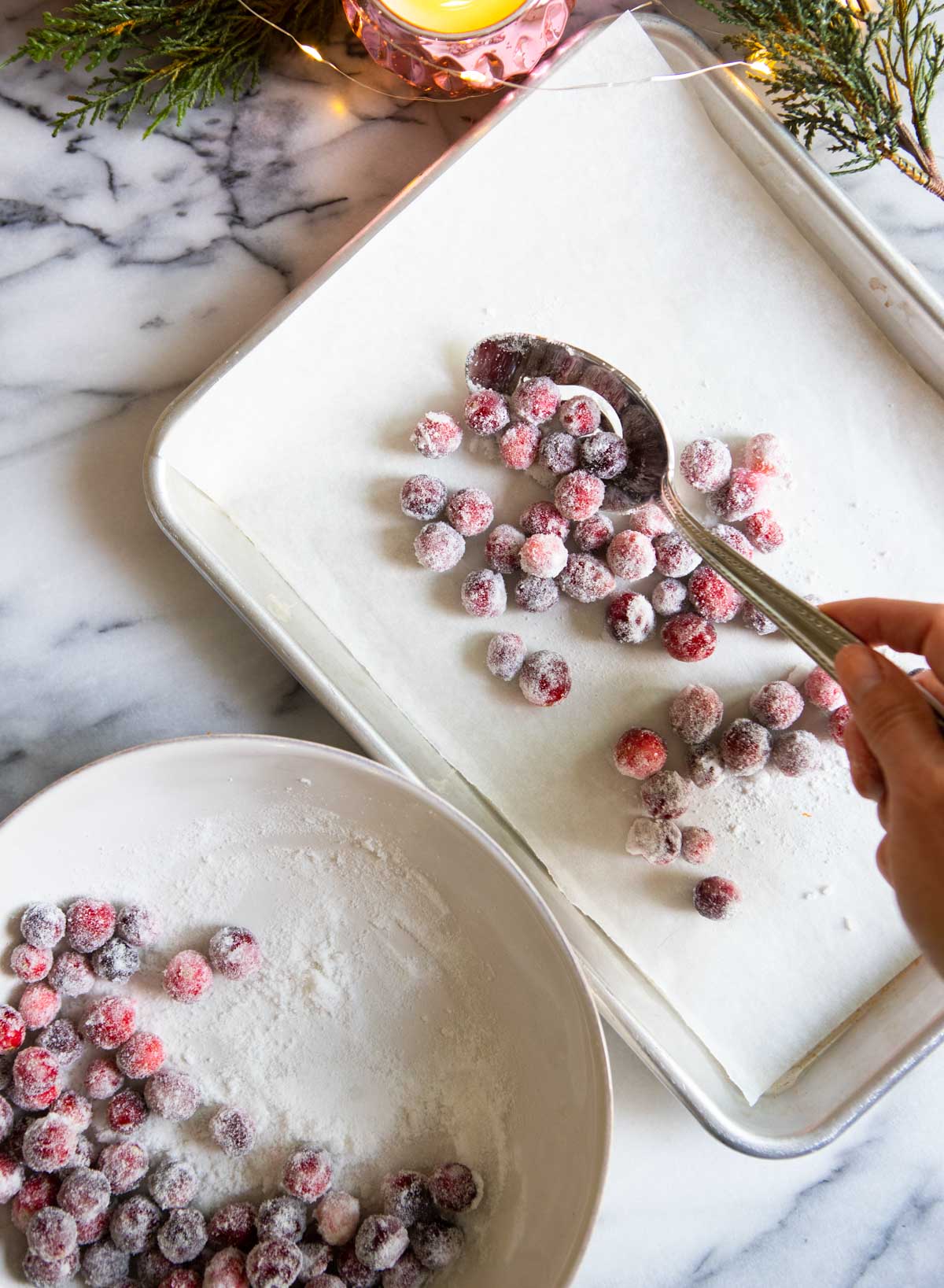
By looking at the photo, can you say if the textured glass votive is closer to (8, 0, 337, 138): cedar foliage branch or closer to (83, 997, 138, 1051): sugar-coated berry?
(8, 0, 337, 138): cedar foliage branch

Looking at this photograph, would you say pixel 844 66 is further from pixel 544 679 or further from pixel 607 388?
pixel 544 679

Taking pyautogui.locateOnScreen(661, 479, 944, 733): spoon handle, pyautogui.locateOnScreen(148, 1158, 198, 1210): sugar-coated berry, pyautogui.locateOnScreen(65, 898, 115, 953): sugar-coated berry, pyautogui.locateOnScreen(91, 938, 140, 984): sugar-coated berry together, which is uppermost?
pyautogui.locateOnScreen(661, 479, 944, 733): spoon handle

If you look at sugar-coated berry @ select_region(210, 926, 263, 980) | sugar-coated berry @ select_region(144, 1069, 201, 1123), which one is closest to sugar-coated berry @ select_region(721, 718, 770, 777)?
sugar-coated berry @ select_region(210, 926, 263, 980)

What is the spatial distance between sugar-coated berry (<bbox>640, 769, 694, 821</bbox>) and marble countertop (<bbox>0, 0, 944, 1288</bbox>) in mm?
274

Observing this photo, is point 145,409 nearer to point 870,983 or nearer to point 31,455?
point 31,455

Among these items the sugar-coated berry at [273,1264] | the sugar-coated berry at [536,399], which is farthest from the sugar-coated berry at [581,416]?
the sugar-coated berry at [273,1264]

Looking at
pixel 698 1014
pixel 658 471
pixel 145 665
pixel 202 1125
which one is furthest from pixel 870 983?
pixel 145 665

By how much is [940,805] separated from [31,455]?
33.5 inches

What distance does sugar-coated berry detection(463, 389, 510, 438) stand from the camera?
0.94m

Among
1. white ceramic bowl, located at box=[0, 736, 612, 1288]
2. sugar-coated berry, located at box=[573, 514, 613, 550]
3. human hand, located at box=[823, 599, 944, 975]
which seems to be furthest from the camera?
sugar-coated berry, located at box=[573, 514, 613, 550]

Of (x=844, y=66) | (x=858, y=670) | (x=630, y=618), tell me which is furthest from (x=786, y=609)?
(x=844, y=66)

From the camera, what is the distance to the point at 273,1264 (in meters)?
0.85

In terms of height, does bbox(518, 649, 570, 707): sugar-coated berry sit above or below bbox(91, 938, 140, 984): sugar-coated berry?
above

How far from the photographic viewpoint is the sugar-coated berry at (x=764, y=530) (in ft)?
3.07
